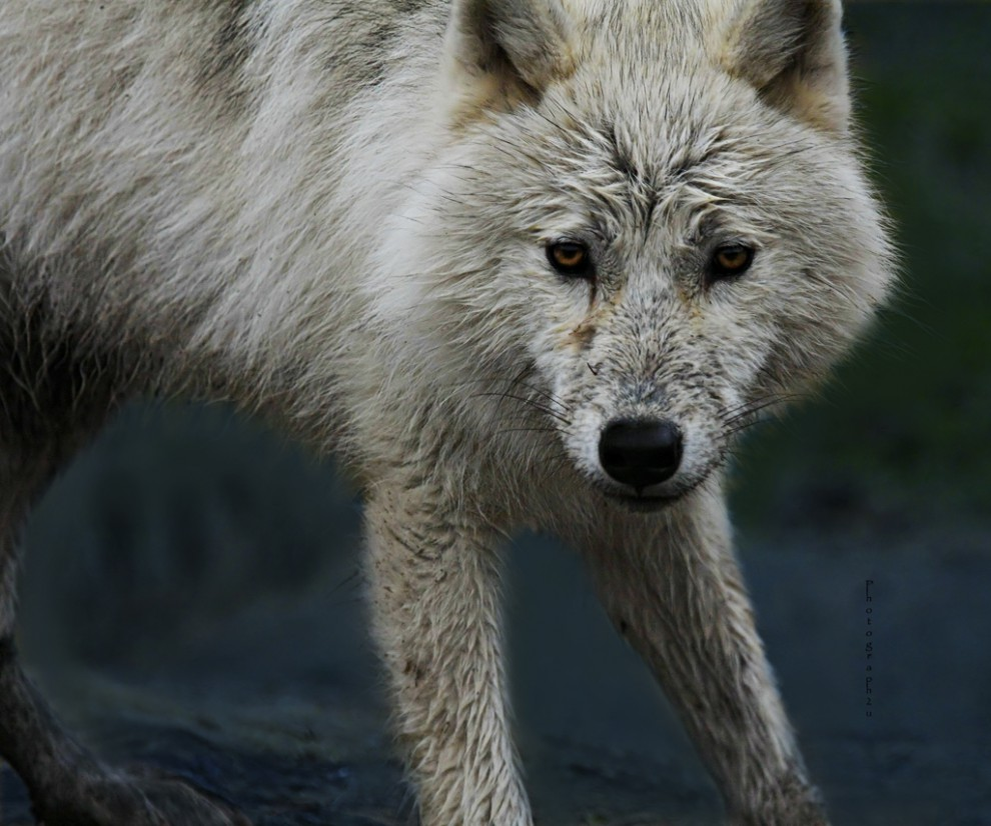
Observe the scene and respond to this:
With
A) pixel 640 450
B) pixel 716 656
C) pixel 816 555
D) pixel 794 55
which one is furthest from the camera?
pixel 816 555

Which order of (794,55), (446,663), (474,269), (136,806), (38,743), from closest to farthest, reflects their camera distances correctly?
(474,269)
(794,55)
(446,663)
(38,743)
(136,806)

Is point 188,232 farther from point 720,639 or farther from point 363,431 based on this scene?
point 720,639

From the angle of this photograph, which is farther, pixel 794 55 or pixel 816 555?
pixel 816 555

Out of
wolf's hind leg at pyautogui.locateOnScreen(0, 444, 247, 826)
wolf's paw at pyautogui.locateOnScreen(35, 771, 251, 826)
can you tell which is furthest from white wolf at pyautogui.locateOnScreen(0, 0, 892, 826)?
wolf's paw at pyautogui.locateOnScreen(35, 771, 251, 826)

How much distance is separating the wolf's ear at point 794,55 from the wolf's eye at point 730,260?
0.46m

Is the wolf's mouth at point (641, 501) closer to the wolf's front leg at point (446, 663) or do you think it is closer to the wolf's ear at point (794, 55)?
the wolf's front leg at point (446, 663)

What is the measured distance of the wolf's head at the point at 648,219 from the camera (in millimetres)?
3588

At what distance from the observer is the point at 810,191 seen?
3799 mm

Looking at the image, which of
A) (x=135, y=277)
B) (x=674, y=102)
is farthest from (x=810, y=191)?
(x=135, y=277)

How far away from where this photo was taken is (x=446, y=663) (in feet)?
13.3

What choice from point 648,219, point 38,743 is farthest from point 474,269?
point 38,743

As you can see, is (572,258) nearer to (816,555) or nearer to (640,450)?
(640,450)

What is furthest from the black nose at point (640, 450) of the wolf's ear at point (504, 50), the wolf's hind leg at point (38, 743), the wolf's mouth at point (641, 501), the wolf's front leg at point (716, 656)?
the wolf's hind leg at point (38, 743)

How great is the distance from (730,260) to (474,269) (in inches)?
25.0
